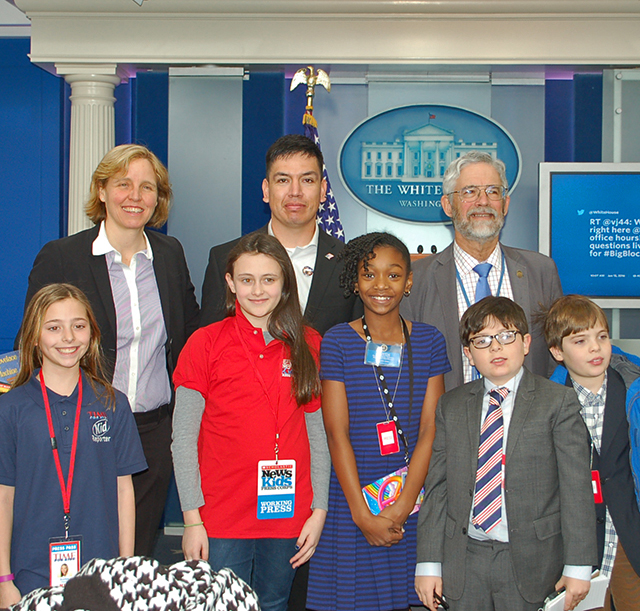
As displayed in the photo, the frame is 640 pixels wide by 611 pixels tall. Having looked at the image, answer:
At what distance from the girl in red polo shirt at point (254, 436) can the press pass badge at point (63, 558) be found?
0.32 meters

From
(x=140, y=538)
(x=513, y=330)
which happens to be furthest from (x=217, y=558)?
(x=513, y=330)

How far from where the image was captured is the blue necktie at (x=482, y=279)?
2.53 meters

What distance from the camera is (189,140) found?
15.3 ft

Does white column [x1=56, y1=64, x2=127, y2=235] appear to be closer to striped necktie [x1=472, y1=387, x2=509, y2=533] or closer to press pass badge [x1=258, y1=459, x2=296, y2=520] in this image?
press pass badge [x1=258, y1=459, x2=296, y2=520]

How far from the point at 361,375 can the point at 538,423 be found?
0.58 meters

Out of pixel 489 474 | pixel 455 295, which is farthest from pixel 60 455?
pixel 455 295

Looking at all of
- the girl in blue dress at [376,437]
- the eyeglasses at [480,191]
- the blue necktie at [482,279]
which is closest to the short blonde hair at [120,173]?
the girl in blue dress at [376,437]

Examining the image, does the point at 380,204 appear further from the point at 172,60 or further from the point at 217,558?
the point at 217,558

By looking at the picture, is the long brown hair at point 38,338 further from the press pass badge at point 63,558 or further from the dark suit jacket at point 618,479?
the dark suit jacket at point 618,479

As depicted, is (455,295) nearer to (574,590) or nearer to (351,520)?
(351,520)

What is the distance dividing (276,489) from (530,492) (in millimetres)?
789

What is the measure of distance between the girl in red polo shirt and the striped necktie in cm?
50

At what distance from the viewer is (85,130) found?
4.52 m

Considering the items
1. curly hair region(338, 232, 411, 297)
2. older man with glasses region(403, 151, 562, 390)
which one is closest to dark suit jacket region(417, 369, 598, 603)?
older man with glasses region(403, 151, 562, 390)
